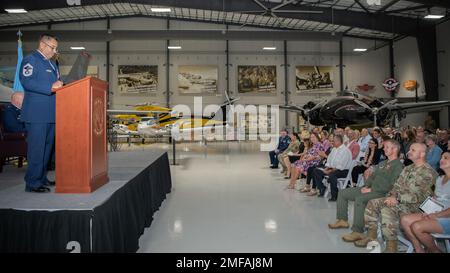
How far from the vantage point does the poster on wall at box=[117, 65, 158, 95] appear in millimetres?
20766

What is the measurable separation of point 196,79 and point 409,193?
19.0 m

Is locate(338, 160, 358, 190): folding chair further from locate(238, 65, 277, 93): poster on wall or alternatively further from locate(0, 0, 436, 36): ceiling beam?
locate(238, 65, 277, 93): poster on wall

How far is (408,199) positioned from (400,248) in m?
0.64

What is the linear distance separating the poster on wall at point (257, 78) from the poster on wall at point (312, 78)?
1.59m

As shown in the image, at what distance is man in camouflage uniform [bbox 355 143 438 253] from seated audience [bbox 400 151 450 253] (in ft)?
0.31

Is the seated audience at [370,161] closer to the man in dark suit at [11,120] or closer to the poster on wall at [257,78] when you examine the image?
the man in dark suit at [11,120]

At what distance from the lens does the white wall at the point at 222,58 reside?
2066 centimetres

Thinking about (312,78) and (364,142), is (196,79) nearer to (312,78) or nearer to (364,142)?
(312,78)

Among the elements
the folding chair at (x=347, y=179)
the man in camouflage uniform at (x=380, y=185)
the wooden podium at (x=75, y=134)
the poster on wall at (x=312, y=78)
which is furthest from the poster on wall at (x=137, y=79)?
the wooden podium at (x=75, y=134)

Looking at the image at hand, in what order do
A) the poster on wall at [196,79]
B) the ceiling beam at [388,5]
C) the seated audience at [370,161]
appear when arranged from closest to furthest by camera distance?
the seated audience at [370,161], the ceiling beam at [388,5], the poster on wall at [196,79]
